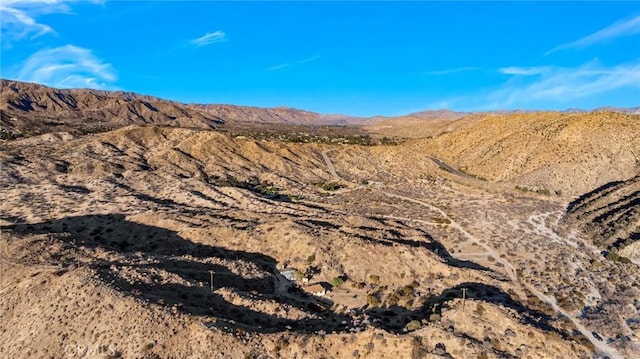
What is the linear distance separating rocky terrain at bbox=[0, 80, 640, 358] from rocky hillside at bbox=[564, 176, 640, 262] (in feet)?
0.99

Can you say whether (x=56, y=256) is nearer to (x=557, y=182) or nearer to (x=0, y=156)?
(x=0, y=156)

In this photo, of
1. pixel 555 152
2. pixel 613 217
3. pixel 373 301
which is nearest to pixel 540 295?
pixel 373 301

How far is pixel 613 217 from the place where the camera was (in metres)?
50.8

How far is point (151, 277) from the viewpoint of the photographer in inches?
1261

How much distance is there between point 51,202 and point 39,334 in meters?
39.4

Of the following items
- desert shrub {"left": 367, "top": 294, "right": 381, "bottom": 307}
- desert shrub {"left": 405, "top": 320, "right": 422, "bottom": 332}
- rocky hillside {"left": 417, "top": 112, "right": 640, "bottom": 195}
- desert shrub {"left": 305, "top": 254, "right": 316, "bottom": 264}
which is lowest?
desert shrub {"left": 367, "top": 294, "right": 381, "bottom": 307}

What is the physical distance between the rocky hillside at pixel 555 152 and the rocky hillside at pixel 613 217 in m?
8.60

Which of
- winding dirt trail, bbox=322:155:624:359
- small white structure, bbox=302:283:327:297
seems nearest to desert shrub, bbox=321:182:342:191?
winding dirt trail, bbox=322:155:624:359

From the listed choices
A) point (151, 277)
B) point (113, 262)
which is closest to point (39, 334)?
point (151, 277)

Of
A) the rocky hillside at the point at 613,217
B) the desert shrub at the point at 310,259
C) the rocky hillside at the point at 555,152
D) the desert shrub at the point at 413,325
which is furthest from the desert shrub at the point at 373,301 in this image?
the rocky hillside at the point at 555,152

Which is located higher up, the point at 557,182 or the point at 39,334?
the point at 557,182

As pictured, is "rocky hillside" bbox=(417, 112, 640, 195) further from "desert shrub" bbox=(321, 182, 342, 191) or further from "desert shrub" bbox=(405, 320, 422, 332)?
"desert shrub" bbox=(405, 320, 422, 332)

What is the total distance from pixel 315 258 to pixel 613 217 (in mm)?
36527

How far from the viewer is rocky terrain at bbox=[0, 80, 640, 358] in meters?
25.9
